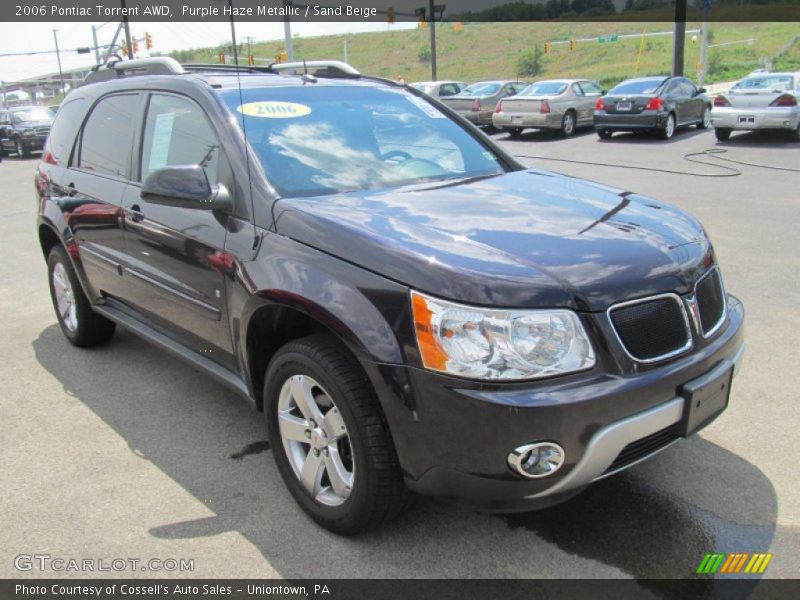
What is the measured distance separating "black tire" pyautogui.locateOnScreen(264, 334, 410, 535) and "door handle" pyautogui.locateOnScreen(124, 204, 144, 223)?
1.47 meters

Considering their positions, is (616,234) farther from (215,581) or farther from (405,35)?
(405,35)

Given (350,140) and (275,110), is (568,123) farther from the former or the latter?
(275,110)

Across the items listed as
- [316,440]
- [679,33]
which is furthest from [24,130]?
[316,440]

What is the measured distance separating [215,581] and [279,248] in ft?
4.33

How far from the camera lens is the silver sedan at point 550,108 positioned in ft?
61.9

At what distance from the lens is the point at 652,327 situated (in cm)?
257

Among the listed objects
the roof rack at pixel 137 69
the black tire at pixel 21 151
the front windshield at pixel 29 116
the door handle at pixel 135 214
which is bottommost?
the black tire at pixel 21 151

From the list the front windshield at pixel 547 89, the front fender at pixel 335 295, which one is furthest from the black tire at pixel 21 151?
the front fender at pixel 335 295

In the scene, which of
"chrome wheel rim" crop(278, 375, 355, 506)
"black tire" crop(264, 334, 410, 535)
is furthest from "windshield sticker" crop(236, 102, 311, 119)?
Result: "chrome wheel rim" crop(278, 375, 355, 506)

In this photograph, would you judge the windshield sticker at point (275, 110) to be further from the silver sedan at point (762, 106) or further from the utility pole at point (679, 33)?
the utility pole at point (679, 33)

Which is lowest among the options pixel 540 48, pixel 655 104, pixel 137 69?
pixel 655 104

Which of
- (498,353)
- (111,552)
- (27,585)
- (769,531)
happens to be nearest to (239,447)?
(111,552)

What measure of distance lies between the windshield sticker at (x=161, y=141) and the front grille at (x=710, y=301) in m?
2.76

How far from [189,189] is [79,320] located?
241cm
